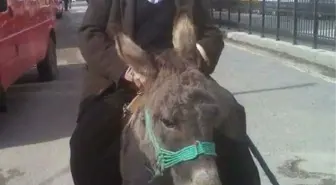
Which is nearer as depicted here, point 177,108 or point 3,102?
point 177,108

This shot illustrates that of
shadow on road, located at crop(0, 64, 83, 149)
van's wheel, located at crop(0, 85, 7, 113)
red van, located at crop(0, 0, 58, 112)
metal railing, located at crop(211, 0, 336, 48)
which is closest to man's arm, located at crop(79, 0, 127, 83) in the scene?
shadow on road, located at crop(0, 64, 83, 149)

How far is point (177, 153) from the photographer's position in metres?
3.18

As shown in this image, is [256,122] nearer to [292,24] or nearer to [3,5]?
[3,5]

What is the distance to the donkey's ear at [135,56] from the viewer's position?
3264mm

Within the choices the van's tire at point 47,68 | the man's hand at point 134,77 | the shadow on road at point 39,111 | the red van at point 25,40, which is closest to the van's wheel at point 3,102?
the red van at point 25,40

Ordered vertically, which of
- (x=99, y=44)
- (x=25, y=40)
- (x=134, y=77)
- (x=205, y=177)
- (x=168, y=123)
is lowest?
(x=25, y=40)

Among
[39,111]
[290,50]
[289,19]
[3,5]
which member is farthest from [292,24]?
[3,5]

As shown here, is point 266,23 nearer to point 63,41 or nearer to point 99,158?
point 63,41

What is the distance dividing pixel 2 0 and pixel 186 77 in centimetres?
761

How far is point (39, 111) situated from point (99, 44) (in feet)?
26.1

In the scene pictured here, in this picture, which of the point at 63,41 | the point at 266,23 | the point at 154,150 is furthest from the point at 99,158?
the point at 63,41

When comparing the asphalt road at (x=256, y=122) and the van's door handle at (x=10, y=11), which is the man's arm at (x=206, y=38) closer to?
the asphalt road at (x=256, y=122)

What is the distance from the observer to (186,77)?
333cm

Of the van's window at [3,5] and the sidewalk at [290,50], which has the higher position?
the van's window at [3,5]
